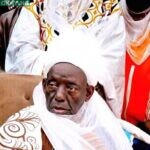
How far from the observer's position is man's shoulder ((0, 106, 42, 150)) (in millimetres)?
1767

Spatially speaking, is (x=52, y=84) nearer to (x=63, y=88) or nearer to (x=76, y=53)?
(x=63, y=88)

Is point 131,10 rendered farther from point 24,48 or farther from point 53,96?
point 53,96

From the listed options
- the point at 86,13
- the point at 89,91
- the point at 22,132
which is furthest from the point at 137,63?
the point at 22,132

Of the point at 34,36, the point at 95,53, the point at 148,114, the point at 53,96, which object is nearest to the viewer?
the point at 53,96

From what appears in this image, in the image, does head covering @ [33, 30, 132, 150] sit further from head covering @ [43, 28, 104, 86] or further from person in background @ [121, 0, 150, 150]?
person in background @ [121, 0, 150, 150]

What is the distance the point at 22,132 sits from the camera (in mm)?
1813

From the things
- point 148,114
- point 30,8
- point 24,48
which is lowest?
point 148,114

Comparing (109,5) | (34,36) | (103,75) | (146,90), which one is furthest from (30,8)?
(103,75)

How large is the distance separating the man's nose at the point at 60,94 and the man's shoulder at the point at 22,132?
0.11m

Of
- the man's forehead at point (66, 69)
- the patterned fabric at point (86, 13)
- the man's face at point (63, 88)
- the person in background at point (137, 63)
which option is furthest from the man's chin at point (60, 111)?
the patterned fabric at point (86, 13)

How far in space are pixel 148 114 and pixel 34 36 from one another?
964mm

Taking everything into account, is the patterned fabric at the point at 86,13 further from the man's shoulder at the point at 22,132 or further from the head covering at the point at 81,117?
the man's shoulder at the point at 22,132

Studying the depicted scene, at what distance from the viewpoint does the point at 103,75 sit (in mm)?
2105

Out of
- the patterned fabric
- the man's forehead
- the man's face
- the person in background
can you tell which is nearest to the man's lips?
the man's face
